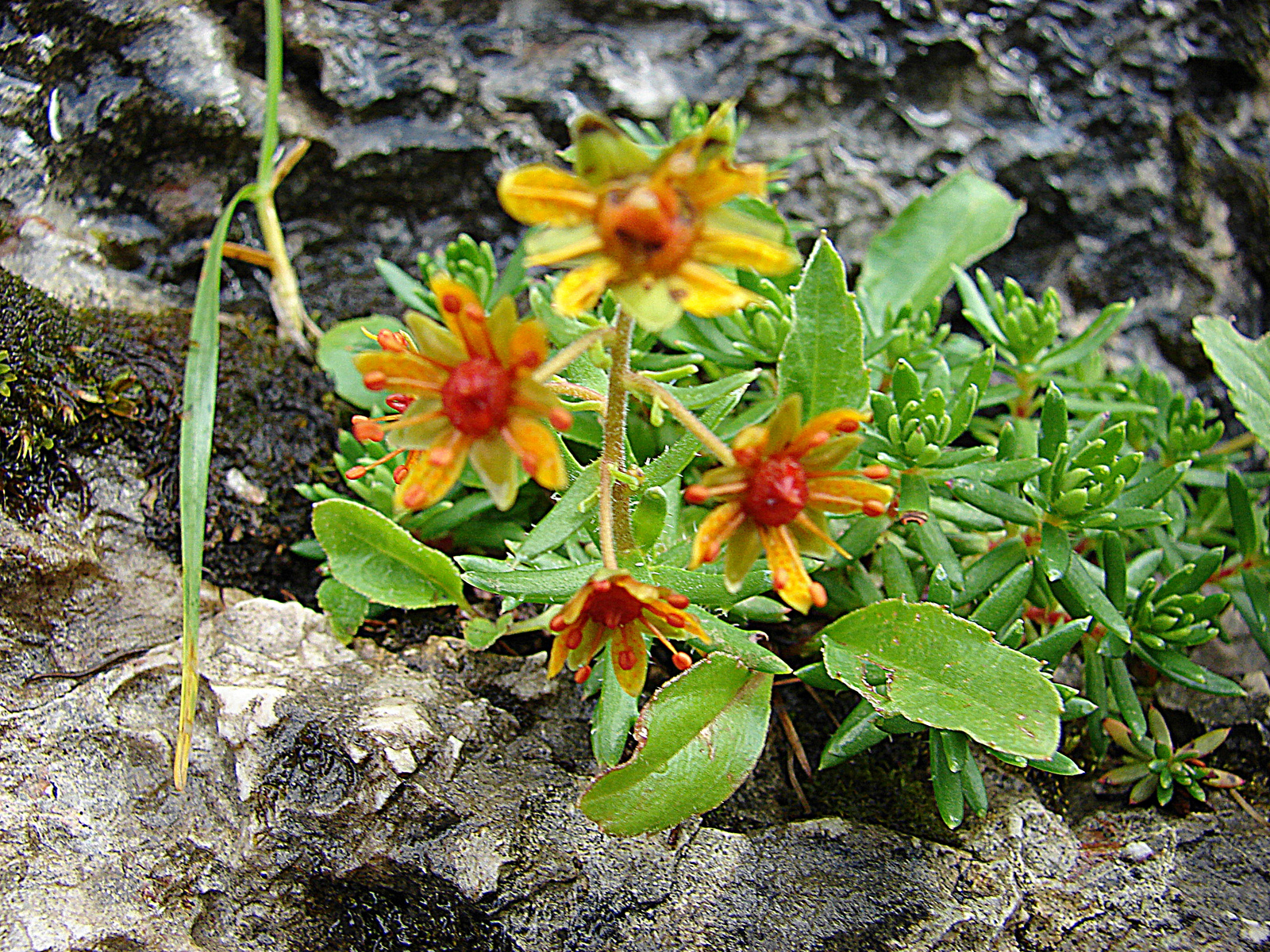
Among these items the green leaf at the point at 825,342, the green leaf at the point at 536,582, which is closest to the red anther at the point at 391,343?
the green leaf at the point at 536,582

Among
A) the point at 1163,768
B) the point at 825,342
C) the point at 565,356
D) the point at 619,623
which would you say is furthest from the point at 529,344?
the point at 1163,768

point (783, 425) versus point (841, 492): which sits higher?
point (783, 425)

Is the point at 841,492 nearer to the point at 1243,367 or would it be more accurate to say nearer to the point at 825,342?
the point at 825,342

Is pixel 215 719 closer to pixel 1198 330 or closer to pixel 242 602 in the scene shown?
pixel 242 602

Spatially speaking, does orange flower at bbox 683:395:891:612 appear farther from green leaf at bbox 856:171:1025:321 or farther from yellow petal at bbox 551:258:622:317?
green leaf at bbox 856:171:1025:321

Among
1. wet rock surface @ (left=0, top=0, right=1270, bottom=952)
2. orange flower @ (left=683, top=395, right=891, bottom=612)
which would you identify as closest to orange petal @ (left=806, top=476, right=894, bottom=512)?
orange flower @ (left=683, top=395, right=891, bottom=612)

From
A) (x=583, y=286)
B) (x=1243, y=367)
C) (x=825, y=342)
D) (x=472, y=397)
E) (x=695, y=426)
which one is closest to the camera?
(x=583, y=286)
